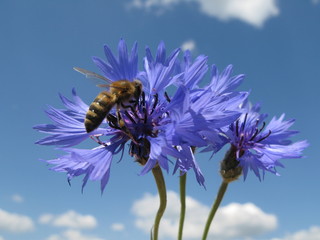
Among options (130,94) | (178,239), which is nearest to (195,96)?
(130,94)

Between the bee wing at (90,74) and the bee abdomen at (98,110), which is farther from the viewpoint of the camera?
the bee wing at (90,74)

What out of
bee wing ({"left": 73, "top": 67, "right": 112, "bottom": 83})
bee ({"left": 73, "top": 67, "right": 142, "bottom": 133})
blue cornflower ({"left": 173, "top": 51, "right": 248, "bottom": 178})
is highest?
bee wing ({"left": 73, "top": 67, "right": 112, "bottom": 83})

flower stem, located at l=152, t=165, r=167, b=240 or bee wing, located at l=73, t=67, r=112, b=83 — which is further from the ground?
bee wing, located at l=73, t=67, r=112, b=83

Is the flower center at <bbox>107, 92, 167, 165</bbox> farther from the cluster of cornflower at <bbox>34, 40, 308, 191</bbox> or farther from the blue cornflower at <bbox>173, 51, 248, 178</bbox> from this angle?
the blue cornflower at <bbox>173, 51, 248, 178</bbox>

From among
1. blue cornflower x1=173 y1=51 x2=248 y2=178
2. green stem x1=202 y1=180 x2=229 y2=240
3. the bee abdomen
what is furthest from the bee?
green stem x1=202 y1=180 x2=229 y2=240

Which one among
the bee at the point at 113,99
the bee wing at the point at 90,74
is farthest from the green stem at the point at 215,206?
the bee wing at the point at 90,74

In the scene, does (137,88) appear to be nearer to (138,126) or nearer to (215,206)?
(138,126)

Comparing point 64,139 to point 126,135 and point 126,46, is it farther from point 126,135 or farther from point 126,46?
point 126,46

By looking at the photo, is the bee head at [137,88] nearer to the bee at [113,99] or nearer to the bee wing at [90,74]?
the bee at [113,99]
